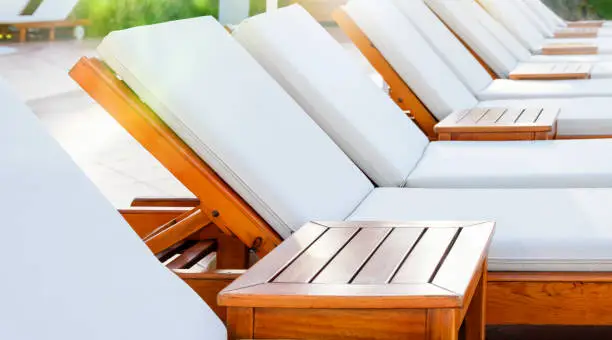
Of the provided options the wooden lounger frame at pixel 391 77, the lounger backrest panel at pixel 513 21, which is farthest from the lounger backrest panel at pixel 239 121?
the lounger backrest panel at pixel 513 21

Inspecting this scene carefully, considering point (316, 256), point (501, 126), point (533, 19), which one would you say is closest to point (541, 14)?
point (533, 19)

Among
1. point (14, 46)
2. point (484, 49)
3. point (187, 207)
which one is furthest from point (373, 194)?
point (14, 46)

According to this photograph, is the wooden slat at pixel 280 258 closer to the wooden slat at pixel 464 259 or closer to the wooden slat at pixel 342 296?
the wooden slat at pixel 342 296

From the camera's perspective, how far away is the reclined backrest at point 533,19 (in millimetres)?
8727

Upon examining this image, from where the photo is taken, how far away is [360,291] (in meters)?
1.58

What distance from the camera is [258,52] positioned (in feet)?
10.1

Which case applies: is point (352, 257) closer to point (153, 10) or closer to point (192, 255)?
point (192, 255)

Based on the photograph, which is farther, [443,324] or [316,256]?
[316,256]

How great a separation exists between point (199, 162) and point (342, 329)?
0.85 metres

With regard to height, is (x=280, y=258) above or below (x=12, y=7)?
above

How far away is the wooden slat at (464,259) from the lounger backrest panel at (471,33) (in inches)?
160

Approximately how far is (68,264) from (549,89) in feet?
12.7

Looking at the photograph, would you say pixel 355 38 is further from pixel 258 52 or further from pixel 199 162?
pixel 199 162

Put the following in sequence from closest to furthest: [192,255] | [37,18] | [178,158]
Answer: [178,158] → [192,255] → [37,18]
